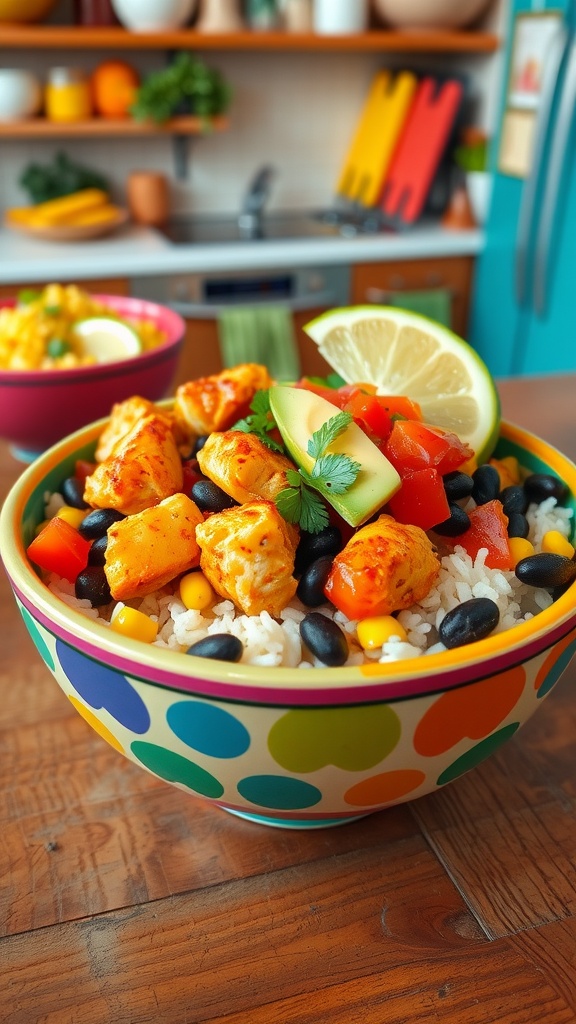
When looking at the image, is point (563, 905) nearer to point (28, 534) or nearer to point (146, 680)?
point (146, 680)

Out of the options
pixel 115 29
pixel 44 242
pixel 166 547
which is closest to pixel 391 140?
pixel 115 29

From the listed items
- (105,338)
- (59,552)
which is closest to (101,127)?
(105,338)

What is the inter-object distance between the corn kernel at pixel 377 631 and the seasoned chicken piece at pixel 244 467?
0.15m

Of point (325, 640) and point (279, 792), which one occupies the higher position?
point (325, 640)

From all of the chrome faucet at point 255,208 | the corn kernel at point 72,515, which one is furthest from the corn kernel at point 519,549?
the chrome faucet at point 255,208

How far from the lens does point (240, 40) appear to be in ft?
10.6

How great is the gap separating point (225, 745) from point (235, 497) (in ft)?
0.77

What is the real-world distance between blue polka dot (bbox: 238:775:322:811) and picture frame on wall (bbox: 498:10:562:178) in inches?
115

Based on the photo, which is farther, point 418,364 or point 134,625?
point 418,364

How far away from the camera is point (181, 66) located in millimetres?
3309

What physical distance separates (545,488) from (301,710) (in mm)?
411

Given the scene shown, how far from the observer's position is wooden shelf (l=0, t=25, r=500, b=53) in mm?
3095

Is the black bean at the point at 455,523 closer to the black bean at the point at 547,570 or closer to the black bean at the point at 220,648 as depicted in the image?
the black bean at the point at 547,570

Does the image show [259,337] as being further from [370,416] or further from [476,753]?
[476,753]
